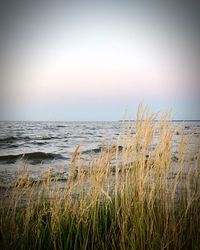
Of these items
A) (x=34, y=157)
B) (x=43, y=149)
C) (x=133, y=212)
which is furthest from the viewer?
(x=43, y=149)

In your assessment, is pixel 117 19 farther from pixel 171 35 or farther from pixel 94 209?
pixel 94 209

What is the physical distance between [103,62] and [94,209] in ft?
12.3

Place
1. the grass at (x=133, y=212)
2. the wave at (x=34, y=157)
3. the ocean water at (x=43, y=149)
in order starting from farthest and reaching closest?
the wave at (x=34, y=157)
the ocean water at (x=43, y=149)
the grass at (x=133, y=212)

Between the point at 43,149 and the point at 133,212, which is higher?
the point at 133,212

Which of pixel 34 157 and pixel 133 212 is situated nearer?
pixel 133 212

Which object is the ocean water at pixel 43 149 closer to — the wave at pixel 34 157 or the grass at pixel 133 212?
the wave at pixel 34 157

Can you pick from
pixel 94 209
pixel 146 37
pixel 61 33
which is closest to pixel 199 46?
pixel 146 37

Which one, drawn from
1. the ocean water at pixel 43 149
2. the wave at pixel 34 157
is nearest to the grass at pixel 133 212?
the ocean water at pixel 43 149

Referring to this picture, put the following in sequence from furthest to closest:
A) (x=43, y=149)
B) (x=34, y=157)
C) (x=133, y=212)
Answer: (x=43, y=149)
(x=34, y=157)
(x=133, y=212)

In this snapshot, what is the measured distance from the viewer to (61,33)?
13.9 feet

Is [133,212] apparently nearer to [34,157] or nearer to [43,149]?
[34,157]

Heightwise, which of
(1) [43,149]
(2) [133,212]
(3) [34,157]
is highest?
(2) [133,212]

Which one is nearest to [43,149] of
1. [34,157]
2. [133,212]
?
[34,157]

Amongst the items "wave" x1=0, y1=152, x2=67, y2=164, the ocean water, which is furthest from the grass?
"wave" x1=0, y1=152, x2=67, y2=164
